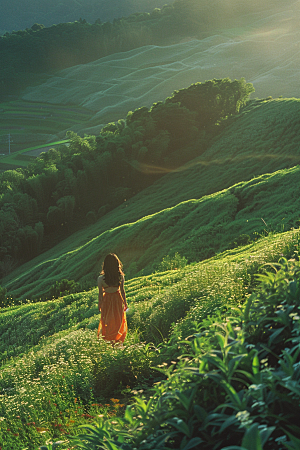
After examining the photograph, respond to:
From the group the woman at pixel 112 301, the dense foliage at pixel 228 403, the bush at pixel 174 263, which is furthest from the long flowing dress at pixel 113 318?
the bush at pixel 174 263

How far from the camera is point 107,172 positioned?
6519cm

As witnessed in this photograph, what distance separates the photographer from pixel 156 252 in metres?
22.2

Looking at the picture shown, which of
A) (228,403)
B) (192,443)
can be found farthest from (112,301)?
(192,443)

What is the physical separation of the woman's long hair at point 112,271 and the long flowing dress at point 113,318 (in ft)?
0.81

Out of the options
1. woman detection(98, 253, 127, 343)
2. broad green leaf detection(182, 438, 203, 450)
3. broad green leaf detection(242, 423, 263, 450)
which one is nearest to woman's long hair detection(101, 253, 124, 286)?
woman detection(98, 253, 127, 343)

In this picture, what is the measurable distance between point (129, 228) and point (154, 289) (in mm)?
15113

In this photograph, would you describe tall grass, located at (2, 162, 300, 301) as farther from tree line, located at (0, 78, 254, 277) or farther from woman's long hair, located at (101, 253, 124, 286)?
tree line, located at (0, 78, 254, 277)

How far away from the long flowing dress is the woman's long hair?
0.25 meters

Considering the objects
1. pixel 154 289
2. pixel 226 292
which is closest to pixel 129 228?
pixel 154 289

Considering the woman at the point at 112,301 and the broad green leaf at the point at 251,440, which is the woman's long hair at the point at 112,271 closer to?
the woman at the point at 112,301

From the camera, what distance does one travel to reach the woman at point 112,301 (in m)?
8.62

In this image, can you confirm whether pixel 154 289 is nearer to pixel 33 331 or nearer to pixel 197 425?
pixel 33 331

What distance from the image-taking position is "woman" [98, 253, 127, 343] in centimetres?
862

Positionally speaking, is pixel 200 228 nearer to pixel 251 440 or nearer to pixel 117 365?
pixel 117 365
